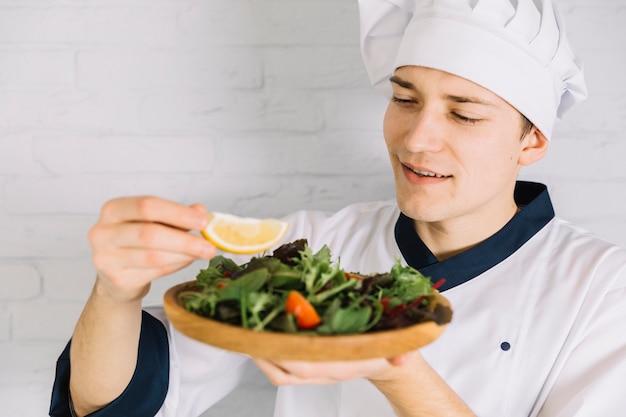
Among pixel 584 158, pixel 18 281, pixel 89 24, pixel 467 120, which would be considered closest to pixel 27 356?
pixel 18 281

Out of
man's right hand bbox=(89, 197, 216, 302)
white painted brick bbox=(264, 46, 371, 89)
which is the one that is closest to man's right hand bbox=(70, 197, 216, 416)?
man's right hand bbox=(89, 197, 216, 302)

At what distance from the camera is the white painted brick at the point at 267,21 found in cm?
179

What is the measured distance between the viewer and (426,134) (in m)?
1.43

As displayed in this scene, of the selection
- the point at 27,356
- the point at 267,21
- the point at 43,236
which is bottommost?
the point at 27,356

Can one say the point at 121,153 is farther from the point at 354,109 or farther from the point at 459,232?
the point at 459,232

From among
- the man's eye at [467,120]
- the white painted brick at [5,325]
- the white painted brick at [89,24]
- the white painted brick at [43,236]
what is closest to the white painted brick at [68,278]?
the white painted brick at [43,236]

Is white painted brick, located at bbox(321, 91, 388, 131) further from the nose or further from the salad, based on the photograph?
the salad

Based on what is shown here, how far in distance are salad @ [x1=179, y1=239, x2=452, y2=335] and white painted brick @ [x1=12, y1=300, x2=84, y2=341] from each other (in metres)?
0.87

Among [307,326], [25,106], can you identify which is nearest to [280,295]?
[307,326]

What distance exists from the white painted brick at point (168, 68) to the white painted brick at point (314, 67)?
0.14 ft

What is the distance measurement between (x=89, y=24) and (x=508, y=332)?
4.09 feet

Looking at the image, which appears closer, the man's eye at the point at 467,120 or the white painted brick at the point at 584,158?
the man's eye at the point at 467,120

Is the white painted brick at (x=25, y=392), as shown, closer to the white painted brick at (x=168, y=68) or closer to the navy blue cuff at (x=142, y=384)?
the navy blue cuff at (x=142, y=384)

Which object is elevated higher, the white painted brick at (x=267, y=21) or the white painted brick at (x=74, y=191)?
the white painted brick at (x=267, y=21)
